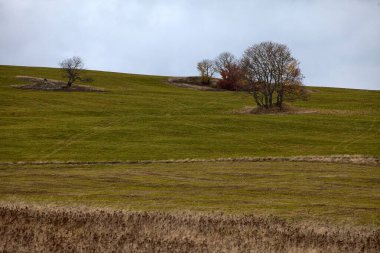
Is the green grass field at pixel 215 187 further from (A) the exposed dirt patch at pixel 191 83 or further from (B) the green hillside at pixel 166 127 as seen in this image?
(A) the exposed dirt patch at pixel 191 83

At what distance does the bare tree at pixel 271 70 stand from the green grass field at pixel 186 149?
6.81m

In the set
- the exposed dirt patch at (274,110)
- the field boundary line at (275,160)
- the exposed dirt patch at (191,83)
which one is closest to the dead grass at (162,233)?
the field boundary line at (275,160)

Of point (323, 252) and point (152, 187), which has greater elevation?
point (323, 252)

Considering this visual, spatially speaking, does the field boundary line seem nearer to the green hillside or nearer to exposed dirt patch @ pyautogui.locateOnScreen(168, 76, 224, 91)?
the green hillside

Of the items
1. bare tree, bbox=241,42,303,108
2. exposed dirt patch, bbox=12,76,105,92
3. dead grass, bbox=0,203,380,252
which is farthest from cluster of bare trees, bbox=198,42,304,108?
dead grass, bbox=0,203,380,252

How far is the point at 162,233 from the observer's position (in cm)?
1645

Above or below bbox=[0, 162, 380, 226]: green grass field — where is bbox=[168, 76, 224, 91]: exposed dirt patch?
above

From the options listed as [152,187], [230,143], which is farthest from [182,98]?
[152,187]

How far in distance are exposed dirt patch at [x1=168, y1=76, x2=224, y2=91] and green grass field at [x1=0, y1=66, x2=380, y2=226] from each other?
48.7ft

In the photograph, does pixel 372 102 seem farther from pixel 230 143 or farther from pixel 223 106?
pixel 230 143

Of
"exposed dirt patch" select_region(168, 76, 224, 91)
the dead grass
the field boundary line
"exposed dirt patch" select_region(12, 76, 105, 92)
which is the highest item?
"exposed dirt patch" select_region(168, 76, 224, 91)

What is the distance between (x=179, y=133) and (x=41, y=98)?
40.4 metres

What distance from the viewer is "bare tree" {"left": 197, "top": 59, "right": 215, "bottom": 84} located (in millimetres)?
139000

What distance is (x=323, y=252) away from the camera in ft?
48.1
